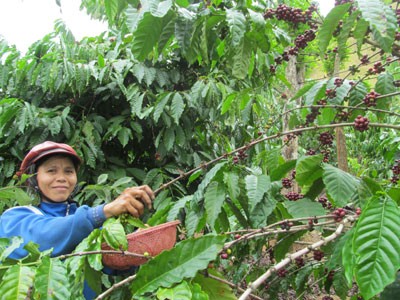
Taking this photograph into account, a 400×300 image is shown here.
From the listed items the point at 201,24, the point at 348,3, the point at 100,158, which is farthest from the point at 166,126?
the point at 348,3

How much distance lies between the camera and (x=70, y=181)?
69.1 inches

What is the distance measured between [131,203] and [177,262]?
0.47 metres

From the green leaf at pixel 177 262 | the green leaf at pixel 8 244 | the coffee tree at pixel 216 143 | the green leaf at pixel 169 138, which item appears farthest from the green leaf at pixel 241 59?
the green leaf at pixel 169 138

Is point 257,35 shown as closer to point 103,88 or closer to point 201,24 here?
point 201,24

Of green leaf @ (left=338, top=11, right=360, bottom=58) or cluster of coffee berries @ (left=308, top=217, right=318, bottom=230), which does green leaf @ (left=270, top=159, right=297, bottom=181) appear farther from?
green leaf @ (left=338, top=11, right=360, bottom=58)

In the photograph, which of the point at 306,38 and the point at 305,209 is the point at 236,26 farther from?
the point at 305,209

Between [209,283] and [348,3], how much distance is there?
81cm

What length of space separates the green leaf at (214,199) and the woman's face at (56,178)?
758 mm

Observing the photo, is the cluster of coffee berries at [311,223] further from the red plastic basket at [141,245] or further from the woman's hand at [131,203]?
the woman's hand at [131,203]

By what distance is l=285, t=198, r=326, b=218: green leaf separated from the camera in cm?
115

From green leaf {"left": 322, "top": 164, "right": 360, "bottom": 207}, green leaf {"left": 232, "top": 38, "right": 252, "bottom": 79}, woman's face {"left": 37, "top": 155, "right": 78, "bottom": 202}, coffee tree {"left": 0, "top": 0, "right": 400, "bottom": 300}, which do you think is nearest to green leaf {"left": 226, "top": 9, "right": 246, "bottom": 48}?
coffee tree {"left": 0, "top": 0, "right": 400, "bottom": 300}

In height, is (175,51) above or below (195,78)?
above

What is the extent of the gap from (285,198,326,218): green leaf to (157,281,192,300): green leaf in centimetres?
52

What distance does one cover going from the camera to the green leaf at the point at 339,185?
105 centimetres
